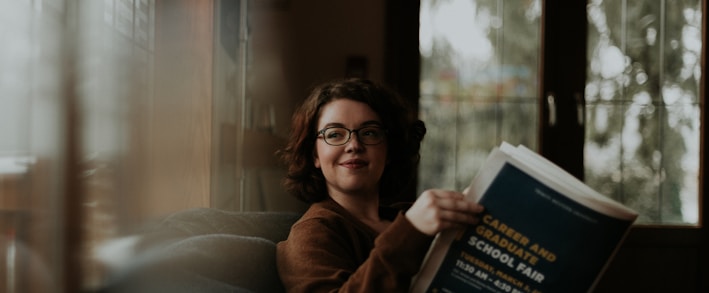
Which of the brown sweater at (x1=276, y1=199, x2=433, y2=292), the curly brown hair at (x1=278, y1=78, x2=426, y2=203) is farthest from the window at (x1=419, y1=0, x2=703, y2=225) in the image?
the brown sweater at (x1=276, y1=199, x2=433, y2=292)

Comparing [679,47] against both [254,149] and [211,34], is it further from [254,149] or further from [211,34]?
[211,34]

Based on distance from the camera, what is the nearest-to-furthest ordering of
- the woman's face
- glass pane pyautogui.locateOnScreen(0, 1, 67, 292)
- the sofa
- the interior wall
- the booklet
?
glass pane pyautogui.locateOnScreen(0, 1, 67, 292)
the sofa
the booklet
the woman's face
the interior wall

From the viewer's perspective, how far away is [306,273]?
98cm

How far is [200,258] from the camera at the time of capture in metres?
0.86

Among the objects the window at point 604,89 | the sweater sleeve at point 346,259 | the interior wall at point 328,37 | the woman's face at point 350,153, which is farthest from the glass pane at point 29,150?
the window at point 604,89

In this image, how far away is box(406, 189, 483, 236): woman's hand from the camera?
87 centimetres

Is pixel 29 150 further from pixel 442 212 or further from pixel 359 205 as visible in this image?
pixel 359 205

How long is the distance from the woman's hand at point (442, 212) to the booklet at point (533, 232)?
0.06 feet

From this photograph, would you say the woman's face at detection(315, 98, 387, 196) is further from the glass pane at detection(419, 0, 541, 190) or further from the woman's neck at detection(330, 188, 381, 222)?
the glass pane at detection(419, 0, 541, 190)

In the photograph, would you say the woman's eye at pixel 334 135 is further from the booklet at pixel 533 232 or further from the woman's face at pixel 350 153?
the booklet at pixel 533 232

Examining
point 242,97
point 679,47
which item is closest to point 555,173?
point 242,97

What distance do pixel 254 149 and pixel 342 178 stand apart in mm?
595

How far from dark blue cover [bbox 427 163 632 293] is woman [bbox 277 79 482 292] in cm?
4

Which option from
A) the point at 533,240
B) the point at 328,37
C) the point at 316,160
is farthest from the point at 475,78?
the point at 533,240
